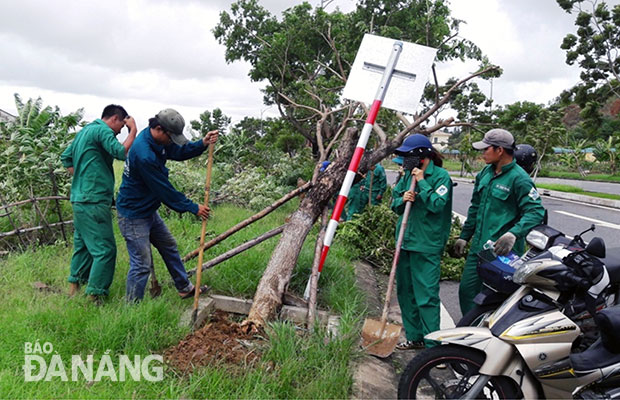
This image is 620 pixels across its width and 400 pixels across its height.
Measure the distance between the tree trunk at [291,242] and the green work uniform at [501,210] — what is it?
1.30 metres

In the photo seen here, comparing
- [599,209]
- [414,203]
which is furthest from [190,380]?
[599,209]

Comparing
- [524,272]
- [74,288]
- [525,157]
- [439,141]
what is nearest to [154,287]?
[74,288]

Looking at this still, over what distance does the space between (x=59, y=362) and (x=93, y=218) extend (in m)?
1.45

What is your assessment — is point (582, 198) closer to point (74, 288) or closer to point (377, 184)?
point (377, 184)

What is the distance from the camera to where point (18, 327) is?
10.1 feet

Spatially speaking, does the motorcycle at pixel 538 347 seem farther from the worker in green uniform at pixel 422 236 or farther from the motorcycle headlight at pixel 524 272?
the worker in green uniform at pixel 422 236

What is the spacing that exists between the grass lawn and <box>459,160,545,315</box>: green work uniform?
1.07 metres

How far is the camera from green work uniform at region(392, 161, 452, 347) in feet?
11.9

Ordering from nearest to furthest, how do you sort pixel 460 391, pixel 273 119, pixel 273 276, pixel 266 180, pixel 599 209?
pixel 460 391 → pixel 273 276 → pixel 266 180 → pixel 599 209 → pixel 273 119

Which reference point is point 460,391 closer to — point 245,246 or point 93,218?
point 245,246

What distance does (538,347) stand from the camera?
7.77ft

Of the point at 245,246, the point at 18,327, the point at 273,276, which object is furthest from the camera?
the point at 245,246

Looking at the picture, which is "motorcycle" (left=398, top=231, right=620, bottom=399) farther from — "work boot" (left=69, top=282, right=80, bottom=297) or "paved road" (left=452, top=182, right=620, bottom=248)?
"paved road" (left=452, top=182, right=620, bottom=248)
